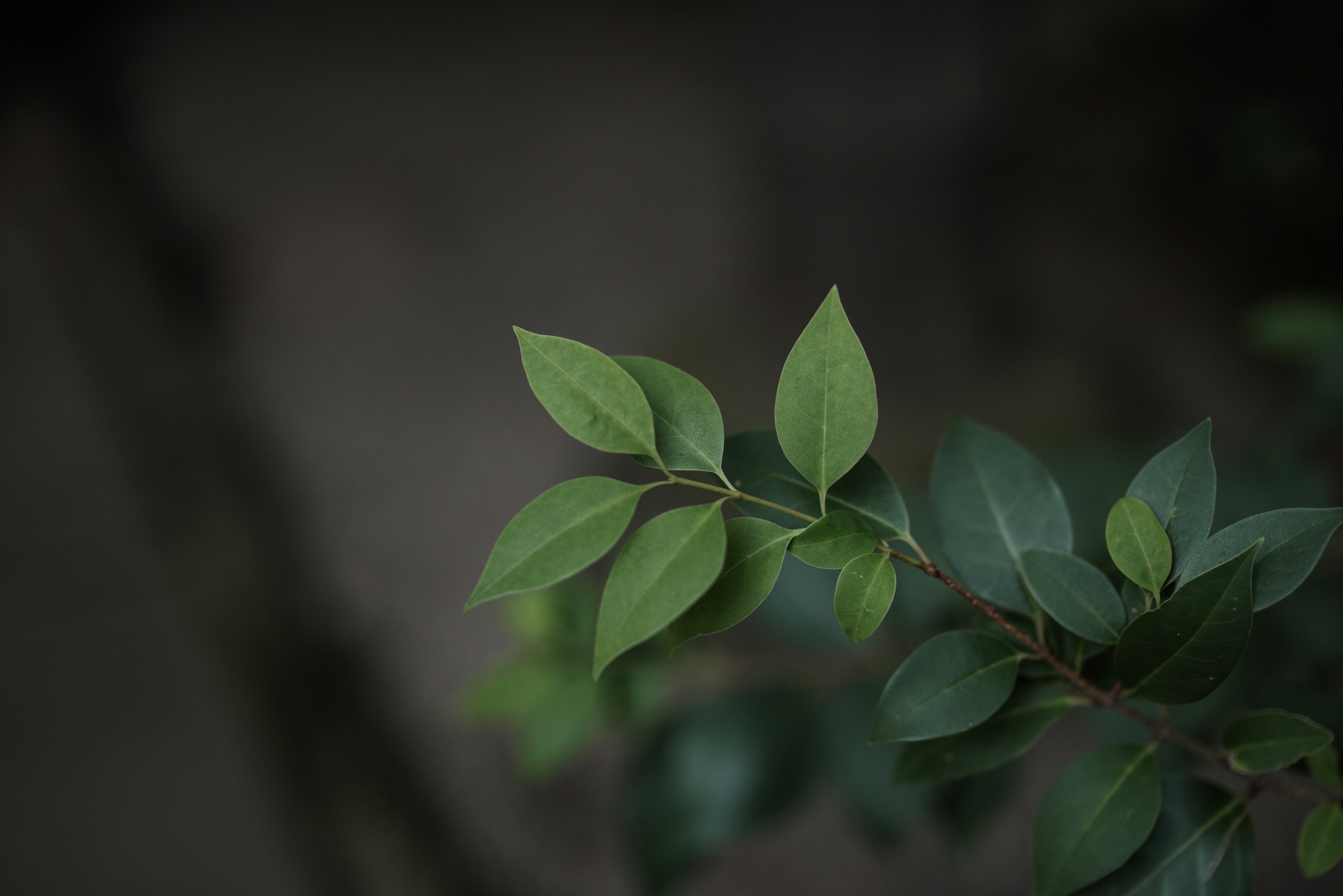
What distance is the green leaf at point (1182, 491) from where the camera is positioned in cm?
34

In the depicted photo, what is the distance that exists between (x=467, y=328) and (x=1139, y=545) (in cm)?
240

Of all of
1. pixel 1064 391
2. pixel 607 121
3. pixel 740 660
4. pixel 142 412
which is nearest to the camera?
pixel 740 660

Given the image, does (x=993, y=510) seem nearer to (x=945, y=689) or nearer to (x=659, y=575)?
(x=945, y=689)

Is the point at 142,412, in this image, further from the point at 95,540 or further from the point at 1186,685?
the point at 1186,685

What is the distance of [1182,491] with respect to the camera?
0.35 m

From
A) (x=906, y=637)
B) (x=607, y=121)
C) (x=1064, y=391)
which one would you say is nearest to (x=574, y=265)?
(x=607, y=121)

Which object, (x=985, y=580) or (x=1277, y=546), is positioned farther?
(x=985, y=580)

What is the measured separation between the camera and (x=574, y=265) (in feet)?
→ 8.74

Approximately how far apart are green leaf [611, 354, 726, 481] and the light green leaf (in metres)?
0.32

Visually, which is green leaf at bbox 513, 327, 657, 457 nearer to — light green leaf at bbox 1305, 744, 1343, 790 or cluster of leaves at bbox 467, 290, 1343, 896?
cluster of leaves at bbox 467, 290, 1343, 896

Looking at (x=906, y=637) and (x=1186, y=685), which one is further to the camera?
(x=906, y=637)

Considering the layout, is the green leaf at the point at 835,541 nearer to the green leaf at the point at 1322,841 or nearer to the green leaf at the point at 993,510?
the green leaf at the point at 993,510

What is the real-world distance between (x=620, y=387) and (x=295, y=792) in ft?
5.68

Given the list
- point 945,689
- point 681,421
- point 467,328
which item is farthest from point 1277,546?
point 467,328
